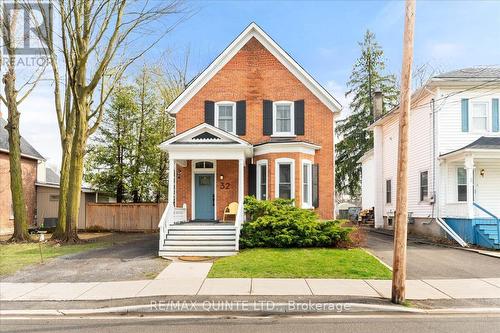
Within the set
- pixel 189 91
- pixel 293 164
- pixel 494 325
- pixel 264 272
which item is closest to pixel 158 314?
pixel 264 272

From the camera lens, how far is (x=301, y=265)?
12531mm

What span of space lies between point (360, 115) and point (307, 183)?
996 inches

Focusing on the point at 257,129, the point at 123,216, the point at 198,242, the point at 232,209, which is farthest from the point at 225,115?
the point at 123,216

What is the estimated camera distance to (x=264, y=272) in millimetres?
11820

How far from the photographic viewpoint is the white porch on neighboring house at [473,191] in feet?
56.5

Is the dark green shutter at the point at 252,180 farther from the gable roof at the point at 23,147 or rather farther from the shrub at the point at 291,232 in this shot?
the gable roof at the point at 23,147

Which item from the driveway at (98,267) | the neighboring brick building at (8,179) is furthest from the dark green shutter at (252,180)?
the neighboring brick building at (8,179)

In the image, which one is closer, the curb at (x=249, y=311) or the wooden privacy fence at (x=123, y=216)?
the curb at (x=249, y=311)

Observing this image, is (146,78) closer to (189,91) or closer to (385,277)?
(189,91)

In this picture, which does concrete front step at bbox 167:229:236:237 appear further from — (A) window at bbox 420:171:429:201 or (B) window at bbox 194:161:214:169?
(A) window at bbox 420:171:429:201

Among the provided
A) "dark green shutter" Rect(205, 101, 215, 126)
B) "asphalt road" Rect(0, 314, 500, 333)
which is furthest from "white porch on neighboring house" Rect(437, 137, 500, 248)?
"dark green shutter" Rect(205, 101, 215, 126)

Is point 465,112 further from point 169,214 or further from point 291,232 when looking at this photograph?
point 169,214

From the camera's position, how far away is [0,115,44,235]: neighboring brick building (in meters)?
26.2

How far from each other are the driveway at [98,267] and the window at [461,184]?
13543mm
